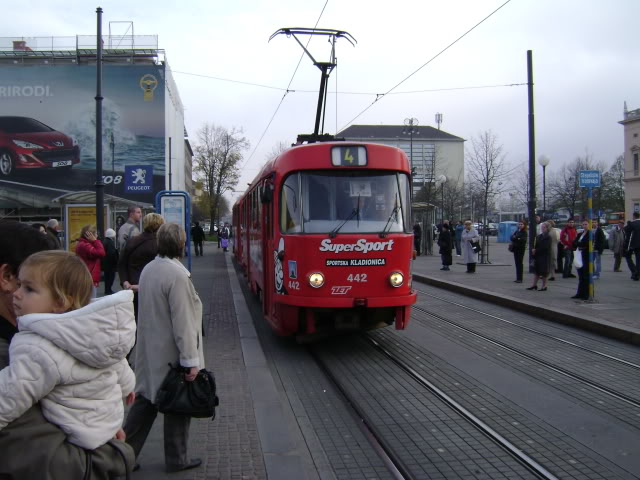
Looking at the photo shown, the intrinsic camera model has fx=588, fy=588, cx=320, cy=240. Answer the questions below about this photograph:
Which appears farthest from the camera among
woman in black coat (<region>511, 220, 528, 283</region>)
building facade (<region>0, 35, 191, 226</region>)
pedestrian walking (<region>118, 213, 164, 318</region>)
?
building facade (<region>0, 35, 191, 226</region>)

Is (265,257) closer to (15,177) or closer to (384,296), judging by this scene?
(384,296)

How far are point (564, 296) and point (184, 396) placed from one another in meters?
10.9

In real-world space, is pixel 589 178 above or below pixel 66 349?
above

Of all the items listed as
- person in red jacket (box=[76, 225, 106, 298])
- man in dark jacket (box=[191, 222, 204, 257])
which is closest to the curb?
person in red jacket (box=[76, 225, 106, 298])

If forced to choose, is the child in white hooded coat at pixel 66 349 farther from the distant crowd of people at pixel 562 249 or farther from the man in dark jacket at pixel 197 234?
the man in dark jacket at pixel 197 234

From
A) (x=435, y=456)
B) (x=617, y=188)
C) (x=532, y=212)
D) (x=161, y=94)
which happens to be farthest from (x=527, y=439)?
(x=617, y=188)

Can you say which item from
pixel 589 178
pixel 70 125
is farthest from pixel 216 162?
pixel 589 178

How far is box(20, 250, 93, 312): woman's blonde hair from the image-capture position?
2184 mm

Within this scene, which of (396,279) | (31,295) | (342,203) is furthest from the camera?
(342,203)

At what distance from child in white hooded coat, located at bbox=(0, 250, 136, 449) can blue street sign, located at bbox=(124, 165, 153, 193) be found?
58.0 ft

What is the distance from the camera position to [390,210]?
805 centimetres

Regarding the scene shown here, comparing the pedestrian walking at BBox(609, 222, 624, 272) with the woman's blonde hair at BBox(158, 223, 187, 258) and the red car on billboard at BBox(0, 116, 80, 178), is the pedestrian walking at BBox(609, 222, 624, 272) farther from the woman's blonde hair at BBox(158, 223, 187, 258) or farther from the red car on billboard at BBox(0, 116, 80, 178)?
the red car on billboard at BBox(0, 116, 80, 178)

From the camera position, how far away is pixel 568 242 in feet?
53.2

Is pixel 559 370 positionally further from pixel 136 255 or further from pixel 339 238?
pixel 136 255
